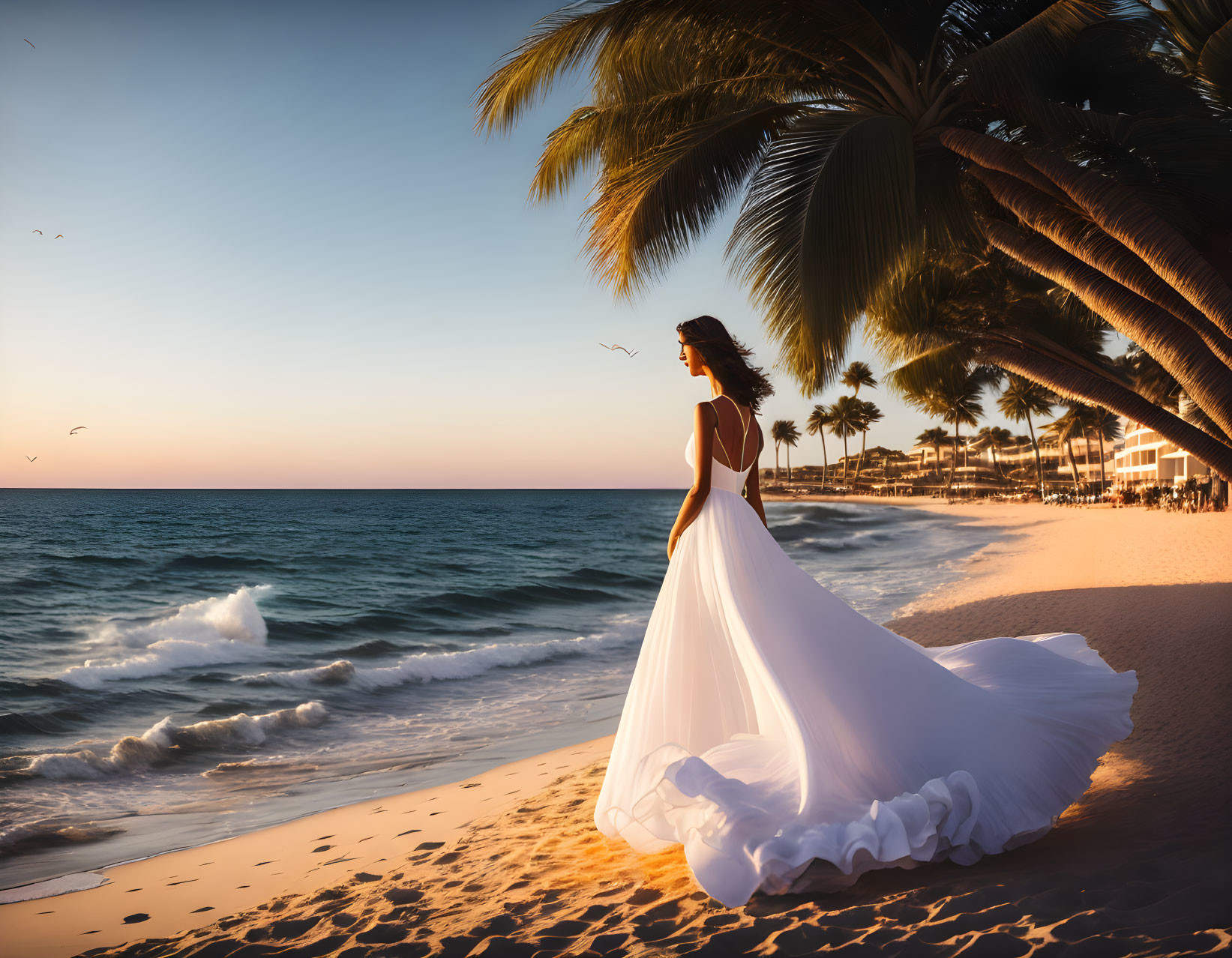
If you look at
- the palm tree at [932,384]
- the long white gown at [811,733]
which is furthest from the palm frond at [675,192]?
the palm tree at [932,384]

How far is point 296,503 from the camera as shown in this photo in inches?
2948

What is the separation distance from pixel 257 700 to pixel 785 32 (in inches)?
361

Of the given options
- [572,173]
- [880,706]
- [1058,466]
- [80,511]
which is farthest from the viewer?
[1058,466]

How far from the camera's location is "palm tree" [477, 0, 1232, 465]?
5.07 metres

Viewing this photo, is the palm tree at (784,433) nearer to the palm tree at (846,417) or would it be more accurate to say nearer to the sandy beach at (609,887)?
the palm tree at (846,417)

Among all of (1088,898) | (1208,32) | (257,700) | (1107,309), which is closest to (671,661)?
(1088,898)

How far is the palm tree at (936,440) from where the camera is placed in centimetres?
10188

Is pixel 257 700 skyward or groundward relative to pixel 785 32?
groundward

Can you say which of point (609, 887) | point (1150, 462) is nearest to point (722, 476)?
point (609, 887)

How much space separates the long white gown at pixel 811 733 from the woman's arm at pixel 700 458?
1.9 inches

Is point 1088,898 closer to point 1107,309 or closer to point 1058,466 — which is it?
point 1107,309

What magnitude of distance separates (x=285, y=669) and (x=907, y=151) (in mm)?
10924

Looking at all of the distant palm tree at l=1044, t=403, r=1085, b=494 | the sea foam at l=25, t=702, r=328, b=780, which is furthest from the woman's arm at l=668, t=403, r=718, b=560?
the distant palm tree at l=1044, t=403, r=1085, b=494

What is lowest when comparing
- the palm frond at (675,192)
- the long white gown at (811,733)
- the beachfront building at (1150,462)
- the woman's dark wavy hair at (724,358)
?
the beachfront building at (1150,462)
